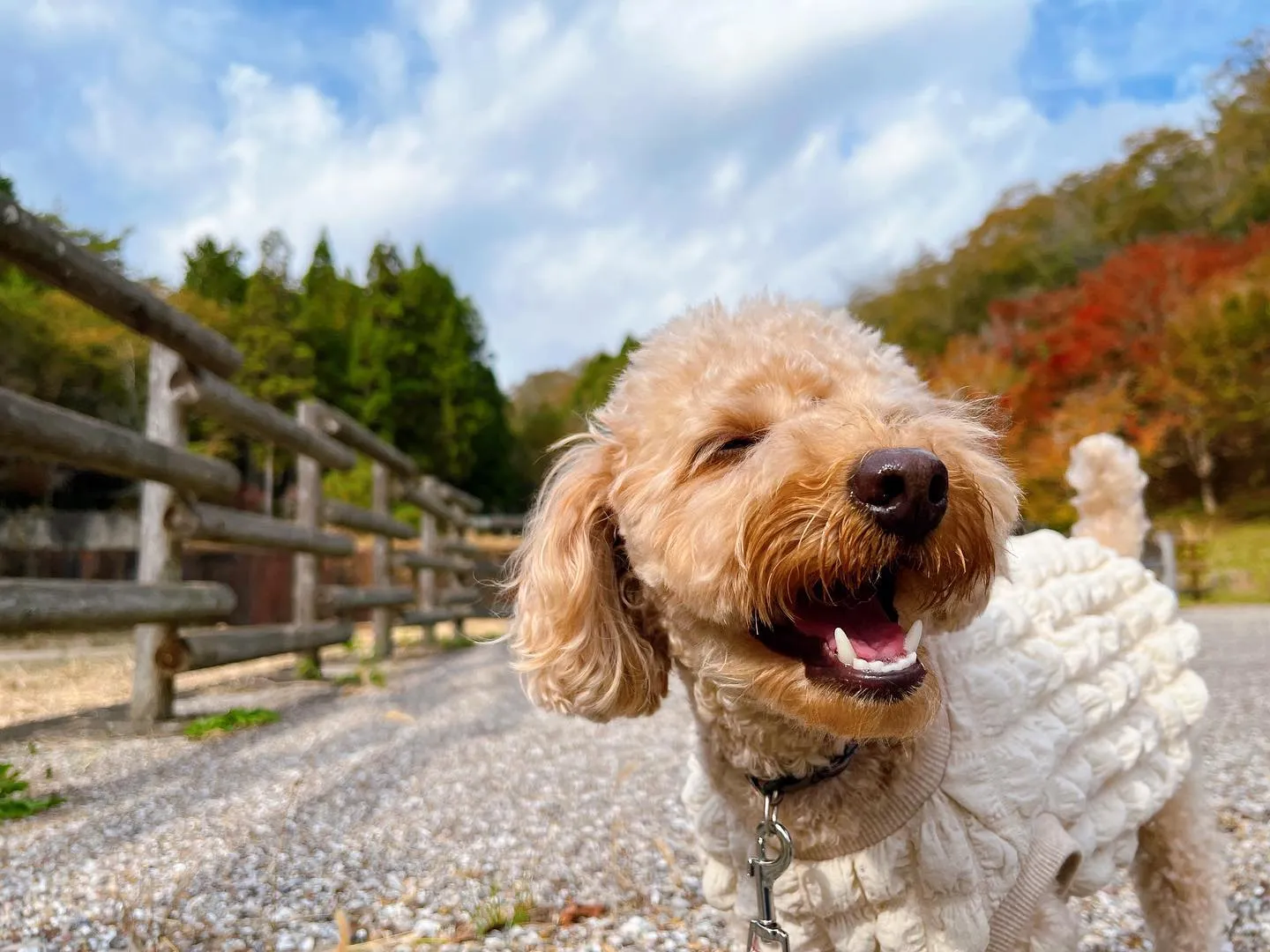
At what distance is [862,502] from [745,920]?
0.93m

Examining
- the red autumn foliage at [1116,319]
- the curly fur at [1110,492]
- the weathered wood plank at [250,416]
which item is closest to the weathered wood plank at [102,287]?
the weathered wood plank at [250,416]

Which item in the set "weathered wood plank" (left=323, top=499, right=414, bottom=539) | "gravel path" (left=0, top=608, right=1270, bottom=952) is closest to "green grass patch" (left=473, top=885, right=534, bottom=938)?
"gravel path" (left=0, top=608, right=1270, bottom=952)

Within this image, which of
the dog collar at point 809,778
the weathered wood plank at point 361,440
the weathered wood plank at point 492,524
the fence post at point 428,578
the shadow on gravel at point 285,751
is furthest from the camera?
the weathered wood plank at point 492,524

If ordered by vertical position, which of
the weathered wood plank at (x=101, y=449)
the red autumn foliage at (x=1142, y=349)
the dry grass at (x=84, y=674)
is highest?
the red autumn foliage at (x=1142, y=349)

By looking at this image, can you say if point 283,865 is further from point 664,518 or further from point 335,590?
point 335,590

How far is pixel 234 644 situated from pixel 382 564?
3.63 m

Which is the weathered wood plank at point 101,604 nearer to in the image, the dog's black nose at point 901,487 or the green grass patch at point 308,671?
the green grass patch at point 308,671

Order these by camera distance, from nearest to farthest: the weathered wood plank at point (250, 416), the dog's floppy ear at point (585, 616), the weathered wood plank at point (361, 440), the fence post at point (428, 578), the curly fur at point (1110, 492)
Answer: the dog's floppy ear at point (585, 616), the curly fur at point (1110, 492), the weathered wood plank at point (250, 416), the weathered wood plank at point (361, 440), the fence post at point (428, 578)

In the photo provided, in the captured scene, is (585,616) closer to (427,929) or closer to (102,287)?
(427,929)

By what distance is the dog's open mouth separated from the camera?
123 centimetres

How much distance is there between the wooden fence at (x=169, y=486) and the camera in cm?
291

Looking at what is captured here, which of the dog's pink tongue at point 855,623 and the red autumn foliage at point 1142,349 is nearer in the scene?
the dog's pink tongue at point 855,623

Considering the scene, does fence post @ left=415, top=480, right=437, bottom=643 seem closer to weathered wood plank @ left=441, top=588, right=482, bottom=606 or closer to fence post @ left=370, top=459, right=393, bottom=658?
weathered wood plank @ left=441, top=588, right=482, bottom=606

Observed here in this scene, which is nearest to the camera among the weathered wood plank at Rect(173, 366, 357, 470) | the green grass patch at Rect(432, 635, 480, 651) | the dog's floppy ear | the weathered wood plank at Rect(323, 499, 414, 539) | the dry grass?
the dog's floppy ear
